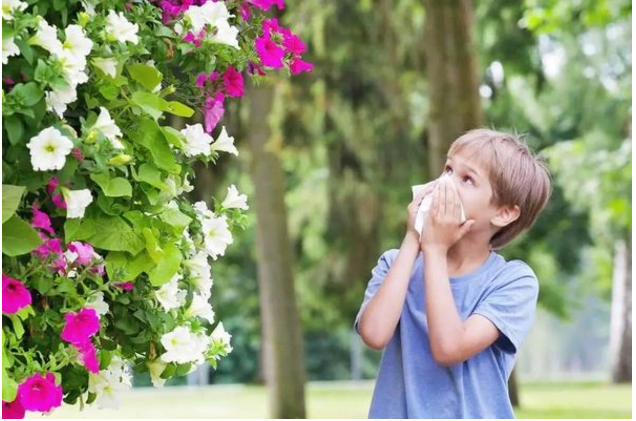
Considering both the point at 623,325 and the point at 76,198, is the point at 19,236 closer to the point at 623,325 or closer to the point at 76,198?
the point at 76,198

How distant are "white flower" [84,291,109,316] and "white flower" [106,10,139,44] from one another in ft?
1.26

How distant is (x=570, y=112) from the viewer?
1644 centimetres

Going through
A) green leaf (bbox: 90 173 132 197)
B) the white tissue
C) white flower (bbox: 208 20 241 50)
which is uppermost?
white flower (bbox: 208 20 241 50)

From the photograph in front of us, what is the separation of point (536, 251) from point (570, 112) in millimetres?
3803

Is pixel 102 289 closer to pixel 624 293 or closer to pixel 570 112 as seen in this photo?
pixel 570 112

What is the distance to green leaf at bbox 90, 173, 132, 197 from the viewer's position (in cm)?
164

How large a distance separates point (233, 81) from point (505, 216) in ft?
2.02

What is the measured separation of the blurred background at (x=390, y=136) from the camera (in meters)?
9.95

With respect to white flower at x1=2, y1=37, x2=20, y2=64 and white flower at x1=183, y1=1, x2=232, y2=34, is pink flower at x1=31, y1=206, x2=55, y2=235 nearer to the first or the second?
white flower at x1=2, y1=37, x2=20, y2=64

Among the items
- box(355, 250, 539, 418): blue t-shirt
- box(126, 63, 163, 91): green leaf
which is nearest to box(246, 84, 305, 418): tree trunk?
box(355, 250, 539, 418): blue t-shirt

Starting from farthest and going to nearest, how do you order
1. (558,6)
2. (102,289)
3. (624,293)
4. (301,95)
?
(624,293), (301,95), (558,6), (102,289)

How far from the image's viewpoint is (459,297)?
217cm

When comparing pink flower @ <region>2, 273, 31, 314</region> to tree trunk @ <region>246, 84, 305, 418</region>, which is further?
tree trunk @ <region>246, 84, 305, 418</region>

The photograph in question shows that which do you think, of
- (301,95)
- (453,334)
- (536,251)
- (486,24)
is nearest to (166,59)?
(453,334)
